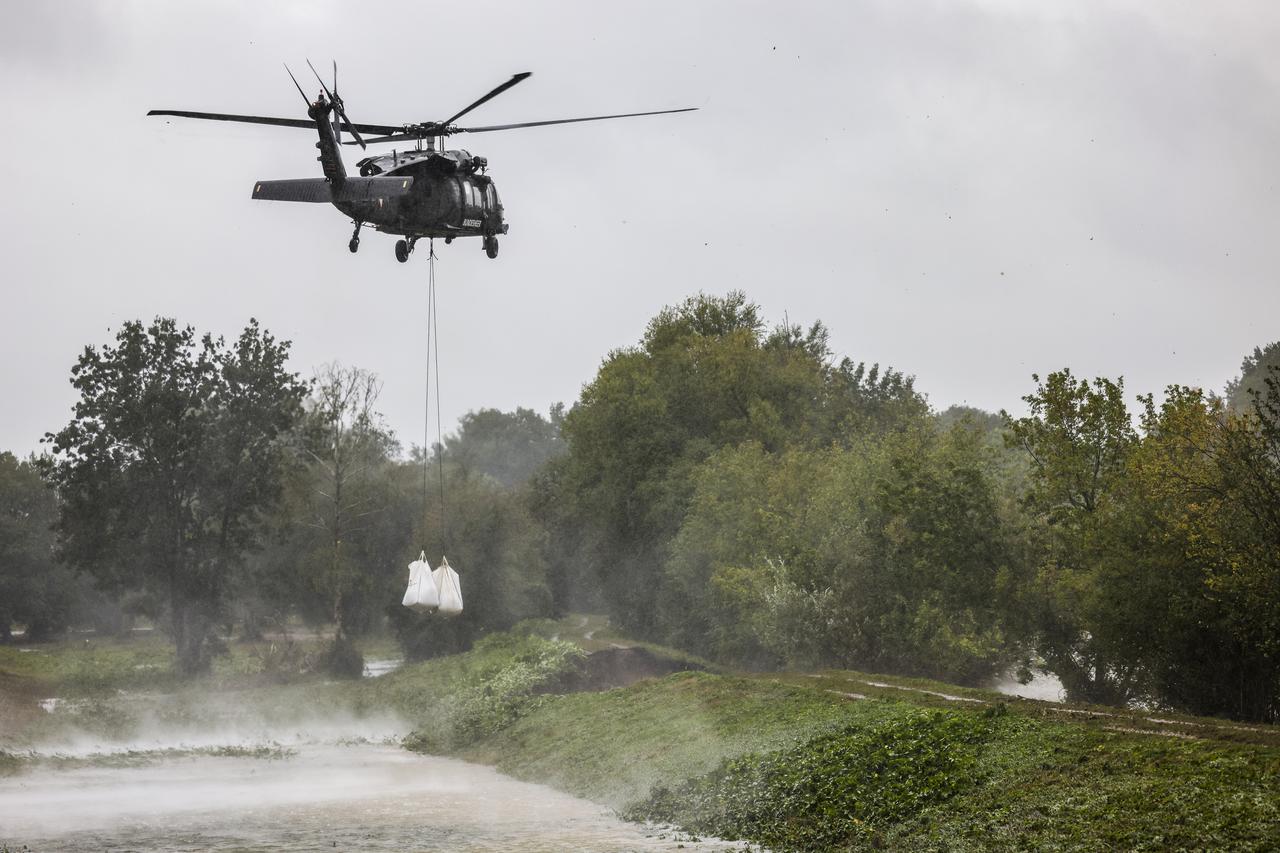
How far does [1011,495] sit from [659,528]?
2720 centimetres

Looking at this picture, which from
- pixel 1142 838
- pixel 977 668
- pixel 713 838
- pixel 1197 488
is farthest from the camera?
pixel 977 668

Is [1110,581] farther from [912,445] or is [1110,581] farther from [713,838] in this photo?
[912,445]

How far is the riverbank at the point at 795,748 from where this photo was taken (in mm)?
16672

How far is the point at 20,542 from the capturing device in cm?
7875

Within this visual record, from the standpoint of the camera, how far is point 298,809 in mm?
27859

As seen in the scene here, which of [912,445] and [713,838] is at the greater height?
[912,445]

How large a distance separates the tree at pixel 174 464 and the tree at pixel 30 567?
69.9 ft

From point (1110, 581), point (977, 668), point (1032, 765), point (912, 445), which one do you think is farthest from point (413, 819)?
point (912, 445)

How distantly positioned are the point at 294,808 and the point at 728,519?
85.8 feet

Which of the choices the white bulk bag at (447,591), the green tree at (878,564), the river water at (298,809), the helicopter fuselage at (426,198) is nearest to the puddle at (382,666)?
the green tree at (878,564)

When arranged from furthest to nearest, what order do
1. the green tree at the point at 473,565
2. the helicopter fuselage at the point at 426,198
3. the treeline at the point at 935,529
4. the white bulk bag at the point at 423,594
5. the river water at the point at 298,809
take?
the green tree at the point at 473,565, the white bulk bag at the point at 423,594, the treeline at the point at 935,529, the river water at the point at 298,809, the helicopter fuselage at the point at 426,198

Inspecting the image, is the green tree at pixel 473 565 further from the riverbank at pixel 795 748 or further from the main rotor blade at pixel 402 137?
the main rotor blade at pixel 402 137

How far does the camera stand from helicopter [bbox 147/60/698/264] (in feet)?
74.3

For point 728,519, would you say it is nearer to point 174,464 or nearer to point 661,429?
point 661,429
